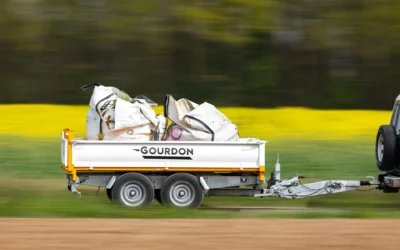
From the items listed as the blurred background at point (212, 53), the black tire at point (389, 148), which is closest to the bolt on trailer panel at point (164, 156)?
the black tire at point (389, 148)

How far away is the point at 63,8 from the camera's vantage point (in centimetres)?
3709

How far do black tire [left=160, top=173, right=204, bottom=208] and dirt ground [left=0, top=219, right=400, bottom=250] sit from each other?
7.53ft

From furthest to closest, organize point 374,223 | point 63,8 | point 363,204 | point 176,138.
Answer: point 63,8 < point 363,204 < point 176,138 < point 374,223

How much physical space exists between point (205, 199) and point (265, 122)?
498 inches

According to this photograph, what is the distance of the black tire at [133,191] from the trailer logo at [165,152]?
1.26 feet

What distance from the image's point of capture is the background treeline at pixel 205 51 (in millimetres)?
35469

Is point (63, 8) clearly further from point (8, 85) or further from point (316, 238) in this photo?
point (316, 238)

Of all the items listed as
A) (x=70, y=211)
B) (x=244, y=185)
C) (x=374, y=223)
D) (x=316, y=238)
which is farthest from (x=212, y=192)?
(x=316, y=238)

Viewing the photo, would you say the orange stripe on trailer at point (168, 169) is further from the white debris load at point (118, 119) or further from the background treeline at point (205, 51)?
the background treeline at point (205, 51)

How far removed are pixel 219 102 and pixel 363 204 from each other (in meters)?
22.5

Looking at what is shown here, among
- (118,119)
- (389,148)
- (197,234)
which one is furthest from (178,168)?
(197,234)

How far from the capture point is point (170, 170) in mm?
13898

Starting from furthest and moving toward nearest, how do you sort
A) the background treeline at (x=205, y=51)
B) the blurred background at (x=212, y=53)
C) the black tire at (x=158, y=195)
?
the background treeline at (x=205, y=51) → the blurred background at (x=212, y=53) → the black tire at (x=158, y=195)

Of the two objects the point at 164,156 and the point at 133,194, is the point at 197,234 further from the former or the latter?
the point at 133,194
